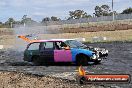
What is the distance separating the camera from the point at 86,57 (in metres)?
19.5

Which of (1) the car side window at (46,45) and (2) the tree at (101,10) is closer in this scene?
(1) the car side window at (46,45)

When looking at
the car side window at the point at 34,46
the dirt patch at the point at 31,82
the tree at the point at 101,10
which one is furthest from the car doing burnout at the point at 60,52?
the tree at the point at 101,10

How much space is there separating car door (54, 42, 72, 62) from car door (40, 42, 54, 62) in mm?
264

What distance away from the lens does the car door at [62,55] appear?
1988 centimetres

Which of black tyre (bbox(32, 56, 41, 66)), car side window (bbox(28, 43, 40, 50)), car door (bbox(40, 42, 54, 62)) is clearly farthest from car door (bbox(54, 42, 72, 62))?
car side window (bbox(28, 43, 40, 50))

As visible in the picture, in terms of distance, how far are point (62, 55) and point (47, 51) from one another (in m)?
1.01

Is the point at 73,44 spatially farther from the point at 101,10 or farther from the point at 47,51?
the point at 101,10

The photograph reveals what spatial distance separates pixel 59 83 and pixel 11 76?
285 centimetres

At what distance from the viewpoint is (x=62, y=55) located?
20000 mm

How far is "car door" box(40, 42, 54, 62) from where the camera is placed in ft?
67.1

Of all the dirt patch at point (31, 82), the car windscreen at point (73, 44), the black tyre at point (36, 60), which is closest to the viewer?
the dirt patch at point (31, 82)

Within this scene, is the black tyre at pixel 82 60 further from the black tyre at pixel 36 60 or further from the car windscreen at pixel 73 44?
the black tyre at pixel 36 60

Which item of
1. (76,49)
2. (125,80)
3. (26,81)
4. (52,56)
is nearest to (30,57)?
(52,56)

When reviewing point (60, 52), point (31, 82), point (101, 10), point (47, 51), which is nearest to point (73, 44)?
point (60, 52)
